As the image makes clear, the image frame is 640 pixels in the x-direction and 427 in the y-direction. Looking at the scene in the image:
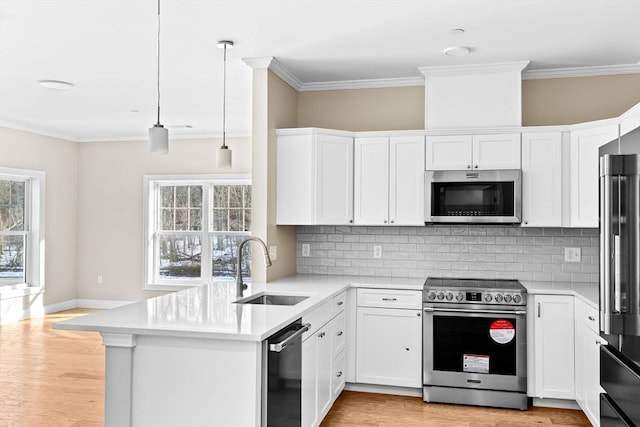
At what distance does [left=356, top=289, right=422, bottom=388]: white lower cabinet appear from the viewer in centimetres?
411

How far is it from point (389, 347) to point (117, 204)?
537 centimetres

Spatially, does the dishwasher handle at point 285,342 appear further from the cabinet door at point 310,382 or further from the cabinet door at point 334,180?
the cabinet door at point 334,180

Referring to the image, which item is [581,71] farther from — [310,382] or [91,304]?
[91,304]

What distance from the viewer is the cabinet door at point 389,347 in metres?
4.11

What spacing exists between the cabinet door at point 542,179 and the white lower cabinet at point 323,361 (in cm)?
160

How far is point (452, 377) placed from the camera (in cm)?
401

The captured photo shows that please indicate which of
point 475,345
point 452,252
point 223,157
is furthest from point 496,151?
point 223,157

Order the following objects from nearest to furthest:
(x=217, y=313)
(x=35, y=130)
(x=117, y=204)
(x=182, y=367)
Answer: (x=182, y=367) < (x=217, y=313) < (x=35, y=130) < (x=117, y=204)

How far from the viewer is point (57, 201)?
7805 mm

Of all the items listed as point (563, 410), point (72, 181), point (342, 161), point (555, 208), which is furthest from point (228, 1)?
point (72, 181)

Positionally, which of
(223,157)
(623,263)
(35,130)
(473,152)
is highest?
(35,130)

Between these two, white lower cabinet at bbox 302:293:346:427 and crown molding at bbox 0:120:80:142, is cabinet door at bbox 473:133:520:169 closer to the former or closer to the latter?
white lower cabinet at bbox 302:293:346:427

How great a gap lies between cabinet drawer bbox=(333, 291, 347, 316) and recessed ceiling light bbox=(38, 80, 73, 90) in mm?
3170

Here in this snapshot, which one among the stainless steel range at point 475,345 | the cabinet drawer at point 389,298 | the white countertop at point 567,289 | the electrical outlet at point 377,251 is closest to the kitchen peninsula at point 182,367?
the cabinet drawer at point 389,298
